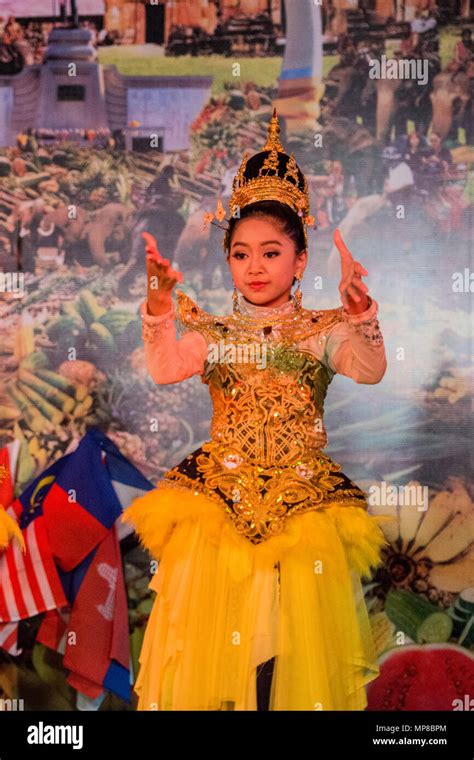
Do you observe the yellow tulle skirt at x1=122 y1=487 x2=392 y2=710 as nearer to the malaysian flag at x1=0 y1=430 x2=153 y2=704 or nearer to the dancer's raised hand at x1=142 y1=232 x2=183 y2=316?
the dancer's raised hand at x1=142 y1=232 x2=183 y2=316

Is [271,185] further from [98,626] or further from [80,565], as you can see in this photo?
[98,626]

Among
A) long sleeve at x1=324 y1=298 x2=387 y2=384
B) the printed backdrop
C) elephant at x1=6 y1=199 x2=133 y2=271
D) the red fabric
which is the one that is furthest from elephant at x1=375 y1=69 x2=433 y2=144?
the red fabric

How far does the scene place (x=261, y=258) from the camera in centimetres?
450

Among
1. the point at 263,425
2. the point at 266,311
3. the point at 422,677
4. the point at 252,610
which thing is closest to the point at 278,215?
the point at 266,311

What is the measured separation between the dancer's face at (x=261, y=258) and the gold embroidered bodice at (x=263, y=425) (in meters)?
0.09

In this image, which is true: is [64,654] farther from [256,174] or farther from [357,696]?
[256,174]

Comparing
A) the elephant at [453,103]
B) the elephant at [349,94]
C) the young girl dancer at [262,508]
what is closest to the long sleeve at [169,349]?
the young girl dancer at [262,508]

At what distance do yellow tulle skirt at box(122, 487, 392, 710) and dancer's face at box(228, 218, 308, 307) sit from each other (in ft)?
2.34

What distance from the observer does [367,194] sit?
5.82m

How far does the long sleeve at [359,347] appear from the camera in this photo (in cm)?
421

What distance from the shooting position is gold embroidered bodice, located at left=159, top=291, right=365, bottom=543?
13.9ft

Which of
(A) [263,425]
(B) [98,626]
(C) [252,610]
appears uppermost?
(A) [263,425]

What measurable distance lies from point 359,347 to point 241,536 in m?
0.68

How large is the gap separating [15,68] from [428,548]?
263cm
